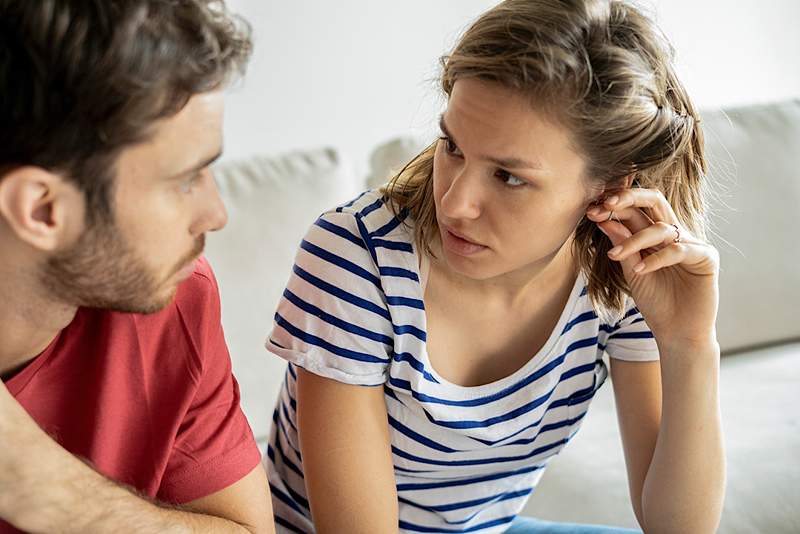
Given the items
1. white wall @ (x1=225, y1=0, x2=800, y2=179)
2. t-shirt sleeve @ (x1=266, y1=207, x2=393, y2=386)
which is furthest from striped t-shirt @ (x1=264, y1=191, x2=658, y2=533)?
white wall @ (x1=225, y1=0, x2=800, y2=179)

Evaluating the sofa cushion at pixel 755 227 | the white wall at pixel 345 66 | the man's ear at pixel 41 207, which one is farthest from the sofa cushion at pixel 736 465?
the man's ear at pixel 41 207

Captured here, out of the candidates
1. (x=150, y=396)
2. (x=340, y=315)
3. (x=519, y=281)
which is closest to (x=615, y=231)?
(x=519, y=281)

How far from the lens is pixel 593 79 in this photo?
1241 mm

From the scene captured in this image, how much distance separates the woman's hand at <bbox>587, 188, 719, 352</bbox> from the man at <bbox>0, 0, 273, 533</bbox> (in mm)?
555

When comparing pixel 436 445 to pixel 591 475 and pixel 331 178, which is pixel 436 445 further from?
pixel 331 178

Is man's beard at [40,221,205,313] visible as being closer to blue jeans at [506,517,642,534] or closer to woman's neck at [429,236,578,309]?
woman's neck at [429,236,578,309]

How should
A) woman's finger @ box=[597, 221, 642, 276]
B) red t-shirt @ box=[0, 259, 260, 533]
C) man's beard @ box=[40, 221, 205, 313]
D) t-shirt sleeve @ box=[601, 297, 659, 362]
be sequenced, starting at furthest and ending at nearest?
1. t-shirt sleeve @ box=[601, 297, 659, 362]
2. woman's finger @ box=[597, 221, 642, 276]
3. red t-shirt @ box=[0, 259, 260, 533]
4. man's beard @ box=[40, 221, 205, 313]

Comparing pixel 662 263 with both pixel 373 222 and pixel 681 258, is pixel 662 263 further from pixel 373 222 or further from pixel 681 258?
pixel 373 222

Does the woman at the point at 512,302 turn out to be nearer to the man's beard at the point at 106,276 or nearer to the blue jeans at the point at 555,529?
the blue jeans at the point at 555,529

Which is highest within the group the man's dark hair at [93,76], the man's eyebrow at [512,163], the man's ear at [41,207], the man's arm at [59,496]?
the man's dark hair at [93,76]

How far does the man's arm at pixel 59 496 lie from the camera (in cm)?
104

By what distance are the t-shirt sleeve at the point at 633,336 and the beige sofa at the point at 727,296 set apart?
1.43ft

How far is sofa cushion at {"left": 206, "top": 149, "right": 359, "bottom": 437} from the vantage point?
1.96 meters

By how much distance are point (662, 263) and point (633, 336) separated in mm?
170
